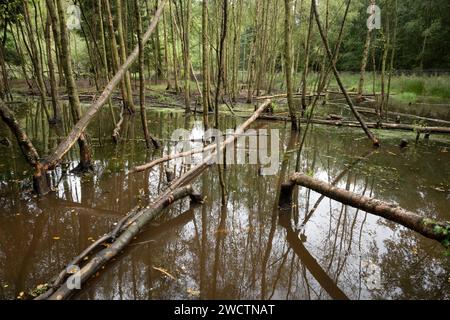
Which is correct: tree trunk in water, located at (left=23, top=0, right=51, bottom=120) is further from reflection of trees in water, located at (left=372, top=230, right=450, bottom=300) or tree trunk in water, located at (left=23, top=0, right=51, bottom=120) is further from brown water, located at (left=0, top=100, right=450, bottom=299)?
reflection of trees in water, located at (left=372, top=230, right=450, bottom=300)

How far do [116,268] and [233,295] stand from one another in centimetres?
125

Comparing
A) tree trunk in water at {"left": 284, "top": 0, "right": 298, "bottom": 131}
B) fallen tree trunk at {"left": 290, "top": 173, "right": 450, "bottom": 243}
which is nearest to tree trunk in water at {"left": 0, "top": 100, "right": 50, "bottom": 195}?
fallen tree trunk at {"left": 290, "top": 173, "right": 450, "bottom": 243}

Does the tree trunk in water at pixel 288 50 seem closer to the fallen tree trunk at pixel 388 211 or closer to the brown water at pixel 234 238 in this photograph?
the brown water at pixel 234 238

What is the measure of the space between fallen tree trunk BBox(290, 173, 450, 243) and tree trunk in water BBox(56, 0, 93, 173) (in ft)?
13.0


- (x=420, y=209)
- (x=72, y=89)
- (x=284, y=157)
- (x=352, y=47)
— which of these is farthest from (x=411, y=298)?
(x=352, y=47)

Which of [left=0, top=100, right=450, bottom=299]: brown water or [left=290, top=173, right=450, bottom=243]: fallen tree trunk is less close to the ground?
[left=290, top=173, right=450, bottom=243]: fallen tree trunk

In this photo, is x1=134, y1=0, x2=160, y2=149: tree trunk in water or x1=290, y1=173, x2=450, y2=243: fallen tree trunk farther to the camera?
x1=134, y1=0, x2=160, y2=149: tree trunk in water

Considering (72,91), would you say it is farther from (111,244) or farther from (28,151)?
(111,244)

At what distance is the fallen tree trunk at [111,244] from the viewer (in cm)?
279

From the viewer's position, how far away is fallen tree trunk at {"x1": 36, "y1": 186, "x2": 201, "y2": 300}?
2789mm

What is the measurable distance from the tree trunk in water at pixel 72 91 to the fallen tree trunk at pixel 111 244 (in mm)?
2339

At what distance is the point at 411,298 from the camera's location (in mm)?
3127

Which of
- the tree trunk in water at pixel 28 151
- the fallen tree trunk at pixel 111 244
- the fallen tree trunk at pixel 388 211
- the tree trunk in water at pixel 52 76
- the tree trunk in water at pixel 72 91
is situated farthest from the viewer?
the tree trunk in water at pixel 52 76

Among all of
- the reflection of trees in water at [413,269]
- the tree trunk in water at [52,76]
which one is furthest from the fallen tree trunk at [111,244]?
the tree trunk in water at [52,76]
